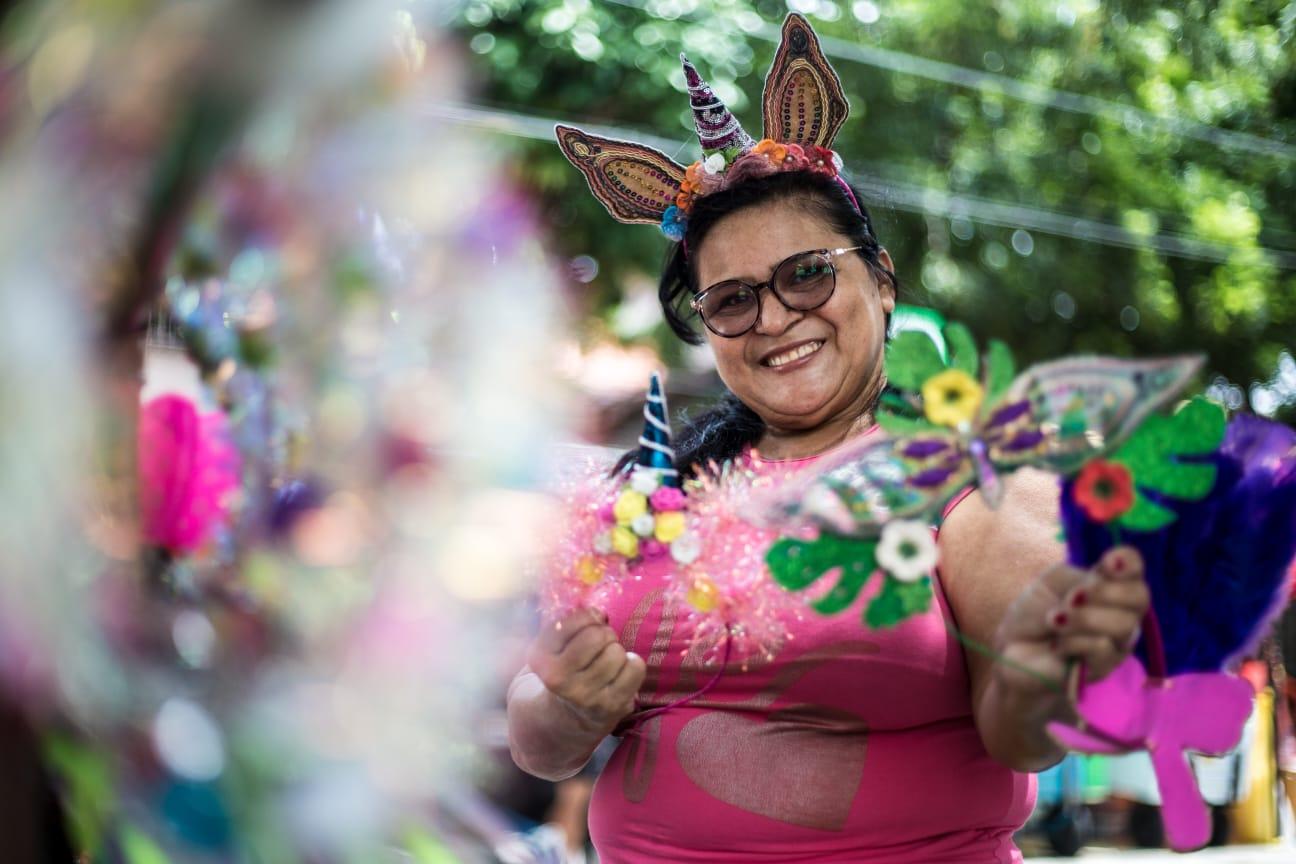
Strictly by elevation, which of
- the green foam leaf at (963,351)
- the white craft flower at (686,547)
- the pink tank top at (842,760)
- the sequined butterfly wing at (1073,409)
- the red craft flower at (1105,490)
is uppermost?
the green foam leaf at (963,351)

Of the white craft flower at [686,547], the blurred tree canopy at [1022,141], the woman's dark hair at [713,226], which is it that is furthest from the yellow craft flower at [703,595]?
the blurred tree canopy at [1022,141]

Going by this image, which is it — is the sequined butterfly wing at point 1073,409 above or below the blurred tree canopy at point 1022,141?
above

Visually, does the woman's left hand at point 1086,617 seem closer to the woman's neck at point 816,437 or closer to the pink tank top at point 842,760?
the pink tank top at point 842,760

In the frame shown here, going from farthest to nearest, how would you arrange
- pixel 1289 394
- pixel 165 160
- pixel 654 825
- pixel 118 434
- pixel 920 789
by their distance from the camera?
pixel 1289 394, pixel 654 825, pixel 920 789, pixel 118 434, pixel 165 160

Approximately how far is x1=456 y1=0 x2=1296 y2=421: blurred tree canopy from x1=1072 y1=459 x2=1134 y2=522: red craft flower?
12.8ft

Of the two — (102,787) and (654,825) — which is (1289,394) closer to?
(654,825)

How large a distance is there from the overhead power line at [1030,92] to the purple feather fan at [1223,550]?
5.34 meters

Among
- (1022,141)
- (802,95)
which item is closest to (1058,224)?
(1022,141)

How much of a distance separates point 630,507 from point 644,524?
0.03 m

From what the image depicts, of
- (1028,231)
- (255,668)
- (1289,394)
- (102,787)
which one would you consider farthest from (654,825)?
(1028,231)

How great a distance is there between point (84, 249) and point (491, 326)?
0.79m

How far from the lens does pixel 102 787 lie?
129 centimetres

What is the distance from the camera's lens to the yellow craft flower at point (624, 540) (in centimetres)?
138

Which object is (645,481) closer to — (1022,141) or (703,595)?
(703,595)
